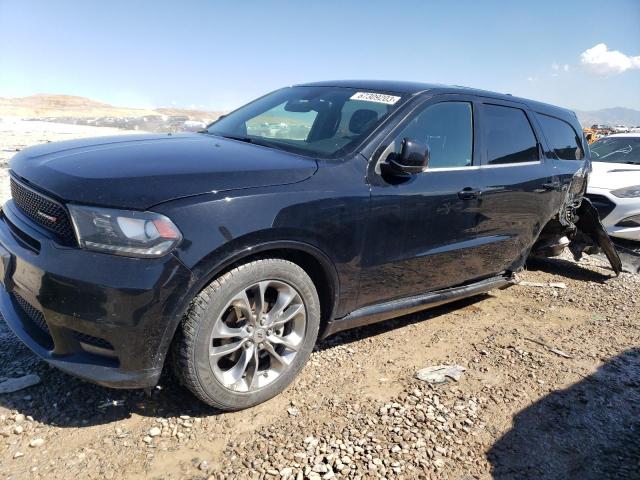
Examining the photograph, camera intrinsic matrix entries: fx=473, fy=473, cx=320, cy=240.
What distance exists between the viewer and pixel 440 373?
3182 millimetres

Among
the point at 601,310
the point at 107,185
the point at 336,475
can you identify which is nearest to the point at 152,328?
the point at 107,185

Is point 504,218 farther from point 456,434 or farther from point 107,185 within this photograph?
point 107,185

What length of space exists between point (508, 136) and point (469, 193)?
93 cm

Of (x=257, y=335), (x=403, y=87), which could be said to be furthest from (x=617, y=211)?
(x=257, y=335)

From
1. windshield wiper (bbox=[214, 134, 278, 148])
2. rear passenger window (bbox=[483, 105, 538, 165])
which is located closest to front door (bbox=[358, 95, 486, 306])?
rear passenger window (bbox=[483, 105, 538, 165])

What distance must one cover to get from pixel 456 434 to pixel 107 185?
7.14 feet

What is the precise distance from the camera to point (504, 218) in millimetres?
3803

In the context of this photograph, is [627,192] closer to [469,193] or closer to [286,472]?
[469,193]

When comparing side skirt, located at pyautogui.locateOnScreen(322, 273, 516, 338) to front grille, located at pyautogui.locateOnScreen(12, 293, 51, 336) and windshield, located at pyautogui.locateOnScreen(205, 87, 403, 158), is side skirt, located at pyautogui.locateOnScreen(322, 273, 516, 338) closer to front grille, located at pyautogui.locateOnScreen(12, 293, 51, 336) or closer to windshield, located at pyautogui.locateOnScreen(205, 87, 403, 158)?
windshield, located at pyautogui.locateOnScreen(205, 87, 403, 158)

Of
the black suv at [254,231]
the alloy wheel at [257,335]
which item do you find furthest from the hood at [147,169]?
the alloy wheel at [257,335]

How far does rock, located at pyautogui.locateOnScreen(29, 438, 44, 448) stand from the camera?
2.21 metres

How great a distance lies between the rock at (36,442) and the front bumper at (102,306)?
0.40m

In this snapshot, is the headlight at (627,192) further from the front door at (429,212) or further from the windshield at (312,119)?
the windshield at (312,119)

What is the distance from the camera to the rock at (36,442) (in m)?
2.21
